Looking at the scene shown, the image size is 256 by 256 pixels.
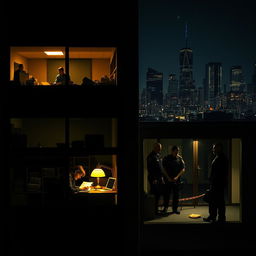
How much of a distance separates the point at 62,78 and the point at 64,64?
0.86 meters

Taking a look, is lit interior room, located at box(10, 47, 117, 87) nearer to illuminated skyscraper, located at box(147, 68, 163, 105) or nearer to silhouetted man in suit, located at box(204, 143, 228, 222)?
silhouetted man in suit, located at box(204, 143, 228, 222)

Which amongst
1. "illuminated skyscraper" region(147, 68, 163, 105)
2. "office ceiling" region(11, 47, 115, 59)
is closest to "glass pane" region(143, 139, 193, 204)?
"office ceiling" region(11, 47, 115, 59)

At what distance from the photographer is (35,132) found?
878 centimetres

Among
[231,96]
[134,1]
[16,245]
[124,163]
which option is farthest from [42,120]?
[231,96]

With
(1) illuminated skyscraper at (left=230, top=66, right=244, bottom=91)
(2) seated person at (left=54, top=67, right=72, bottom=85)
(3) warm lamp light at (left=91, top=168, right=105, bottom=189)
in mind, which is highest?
(1) illuminated skyscraper at (left=230, top=66, right=244, bottom=91)

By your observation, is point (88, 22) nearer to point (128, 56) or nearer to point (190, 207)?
point (128, 56)

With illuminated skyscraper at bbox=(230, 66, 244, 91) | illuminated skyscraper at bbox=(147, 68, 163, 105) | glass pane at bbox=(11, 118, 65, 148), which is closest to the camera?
glass pane at bbox=(11, 118, 65, 148)

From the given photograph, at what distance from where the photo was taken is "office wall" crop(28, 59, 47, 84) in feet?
29.6

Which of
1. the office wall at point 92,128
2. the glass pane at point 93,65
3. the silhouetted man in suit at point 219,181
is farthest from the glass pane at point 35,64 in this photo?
the silhouetted man in suit at point 219,181

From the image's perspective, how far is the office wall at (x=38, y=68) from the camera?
29.6ft

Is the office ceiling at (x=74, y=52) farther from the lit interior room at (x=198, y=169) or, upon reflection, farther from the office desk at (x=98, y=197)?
the lit interior room at (x=198, y=169)

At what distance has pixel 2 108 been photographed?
26.4 feet

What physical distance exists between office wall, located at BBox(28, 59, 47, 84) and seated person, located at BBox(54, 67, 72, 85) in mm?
706

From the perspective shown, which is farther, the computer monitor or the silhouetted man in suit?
the silhouetted man in suit
